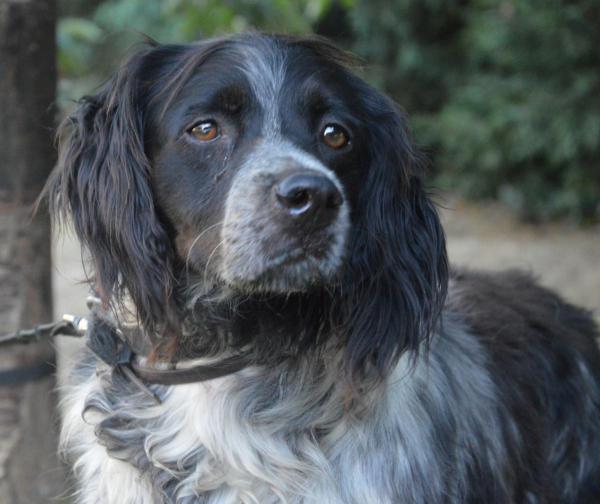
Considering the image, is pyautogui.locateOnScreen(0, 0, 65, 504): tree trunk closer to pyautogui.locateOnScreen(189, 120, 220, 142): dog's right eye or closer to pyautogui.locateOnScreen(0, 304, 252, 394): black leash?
pyautogui.locateOnScreen(0, 304, 252, 394): black leash

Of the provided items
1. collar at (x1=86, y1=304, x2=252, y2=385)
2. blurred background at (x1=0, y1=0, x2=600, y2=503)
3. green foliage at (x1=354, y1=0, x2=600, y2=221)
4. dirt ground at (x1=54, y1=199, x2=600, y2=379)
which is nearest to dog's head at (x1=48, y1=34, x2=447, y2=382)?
collar at (x1=86, y1=304, x2=252, y2=385)

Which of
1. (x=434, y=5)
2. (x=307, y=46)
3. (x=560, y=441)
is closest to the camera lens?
(x=307, y=46)

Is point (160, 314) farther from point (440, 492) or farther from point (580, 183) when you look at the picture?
point (580, 183)

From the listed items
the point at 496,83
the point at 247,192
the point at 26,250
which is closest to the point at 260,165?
the point at 247,192

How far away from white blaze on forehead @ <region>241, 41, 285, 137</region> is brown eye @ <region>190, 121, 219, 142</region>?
0.44 feet

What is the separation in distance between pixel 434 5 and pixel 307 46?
725 cm

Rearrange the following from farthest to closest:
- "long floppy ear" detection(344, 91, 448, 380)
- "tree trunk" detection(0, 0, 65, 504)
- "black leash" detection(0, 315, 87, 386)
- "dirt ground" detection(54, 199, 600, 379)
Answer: "dirt ground" detection(54, 199, 600, 379)
"tree trunk" detection(0, 0, 65, 504)
"black leash" detection(0, 315, 87, 386)
"long floppy ear" detection(344, 91, 448, 380)

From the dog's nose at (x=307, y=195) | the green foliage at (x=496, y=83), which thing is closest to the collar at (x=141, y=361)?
the dog's nose at (x=307, y=195)

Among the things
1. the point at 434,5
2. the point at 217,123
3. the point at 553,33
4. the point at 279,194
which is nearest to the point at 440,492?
the point at 279,194

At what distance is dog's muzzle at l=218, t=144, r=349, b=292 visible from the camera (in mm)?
2492

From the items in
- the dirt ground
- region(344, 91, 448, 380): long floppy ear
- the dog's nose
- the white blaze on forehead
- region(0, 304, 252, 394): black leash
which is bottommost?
the dirt ground

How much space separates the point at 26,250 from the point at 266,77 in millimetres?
1333

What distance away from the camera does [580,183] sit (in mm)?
8883

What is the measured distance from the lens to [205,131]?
9.06 ft
